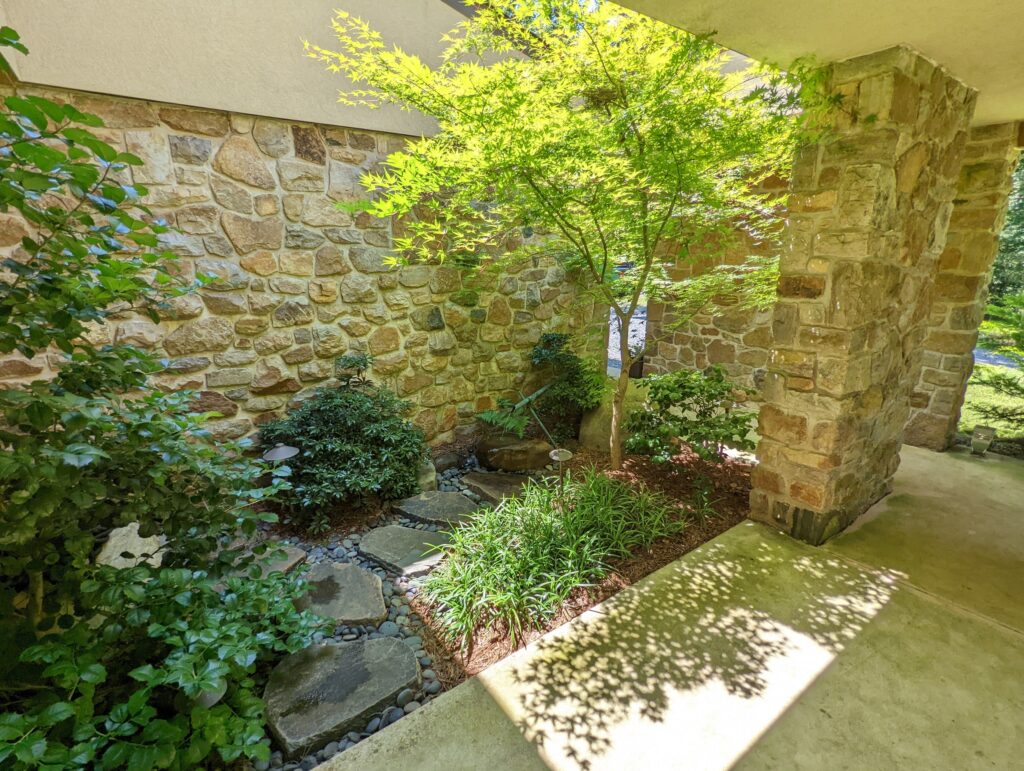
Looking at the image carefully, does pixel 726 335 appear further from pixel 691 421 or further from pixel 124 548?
pixel 124 548

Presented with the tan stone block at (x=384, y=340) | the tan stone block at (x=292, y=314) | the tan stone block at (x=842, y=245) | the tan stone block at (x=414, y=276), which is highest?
the tan stone block at (x=842, y=245)

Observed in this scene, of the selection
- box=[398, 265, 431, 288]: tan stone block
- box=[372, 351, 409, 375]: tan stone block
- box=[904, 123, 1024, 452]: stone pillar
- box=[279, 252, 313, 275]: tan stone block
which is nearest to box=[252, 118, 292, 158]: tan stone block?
box=[279, 252, 313, 275]: tan stone block

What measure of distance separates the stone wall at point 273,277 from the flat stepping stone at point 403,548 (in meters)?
0.98

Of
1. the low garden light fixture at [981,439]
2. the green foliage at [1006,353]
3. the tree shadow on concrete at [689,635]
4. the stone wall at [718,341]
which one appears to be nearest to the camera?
the tree shadow on concrete at [689,635]

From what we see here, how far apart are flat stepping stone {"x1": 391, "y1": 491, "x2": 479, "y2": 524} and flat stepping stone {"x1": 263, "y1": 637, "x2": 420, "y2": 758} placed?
3.26 ft

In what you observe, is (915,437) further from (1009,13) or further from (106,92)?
(106,92)

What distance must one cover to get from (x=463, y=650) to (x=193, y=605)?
0.95 m

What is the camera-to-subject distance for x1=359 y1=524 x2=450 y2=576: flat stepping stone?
2.42 meters

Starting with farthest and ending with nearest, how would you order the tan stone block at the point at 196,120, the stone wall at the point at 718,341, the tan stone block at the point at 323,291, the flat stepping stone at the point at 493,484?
1. the stone wall at the point at 718,341
2. the flat stepping stone at the point at 493,484
3. the tan stone block at the point at 323,291
4. the tan stone block at the point at 196,120

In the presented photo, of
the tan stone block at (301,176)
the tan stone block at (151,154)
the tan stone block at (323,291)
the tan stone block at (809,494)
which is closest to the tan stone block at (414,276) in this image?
the tan stone block at (323,291)

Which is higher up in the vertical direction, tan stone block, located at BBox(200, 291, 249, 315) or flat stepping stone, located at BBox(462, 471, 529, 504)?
tan stone block, located at BBox(200, 291, 249, 315)

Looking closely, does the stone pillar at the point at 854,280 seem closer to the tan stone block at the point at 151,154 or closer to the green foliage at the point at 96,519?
the green foliage at the point at 96,519

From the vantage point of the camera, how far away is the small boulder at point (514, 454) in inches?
138

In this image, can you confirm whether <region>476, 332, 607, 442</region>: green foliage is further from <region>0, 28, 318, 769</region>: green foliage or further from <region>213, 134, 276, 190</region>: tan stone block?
<region>0, 28, 318, 769</region>: green foliage
